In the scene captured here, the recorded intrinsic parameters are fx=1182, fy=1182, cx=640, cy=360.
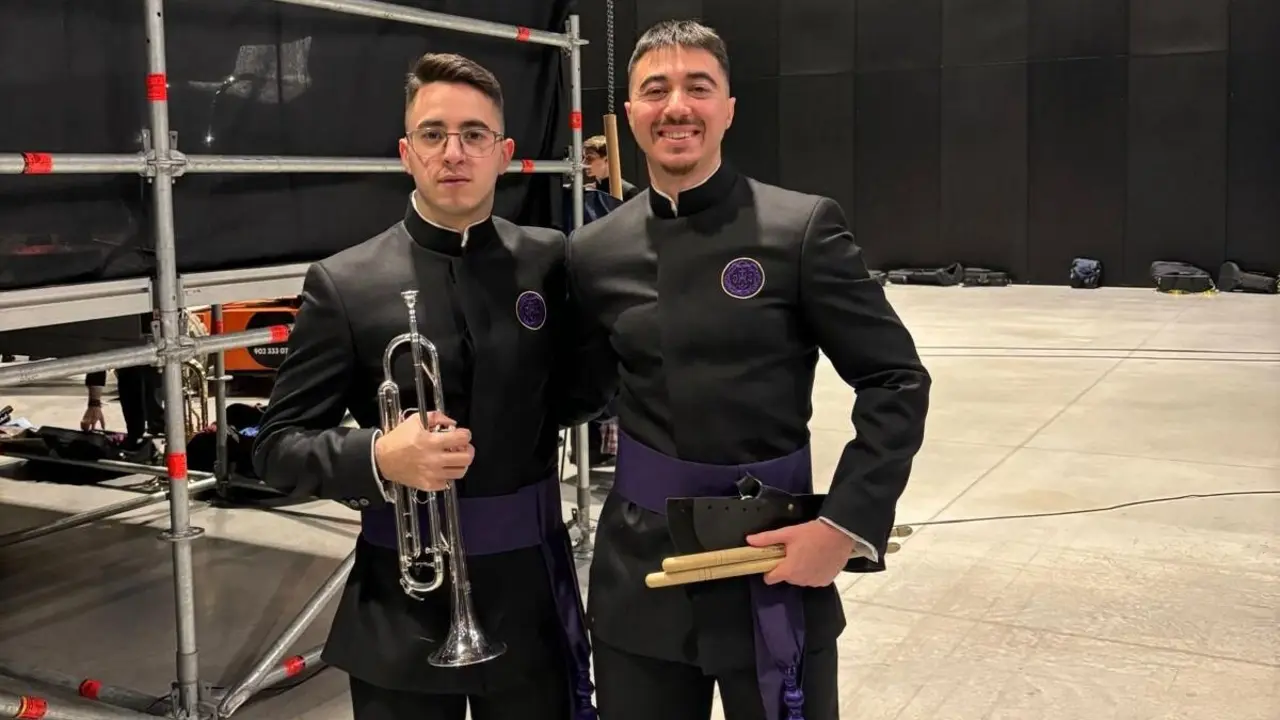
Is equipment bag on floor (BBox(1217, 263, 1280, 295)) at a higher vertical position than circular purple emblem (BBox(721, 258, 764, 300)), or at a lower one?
lower

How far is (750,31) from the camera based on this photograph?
19.8m

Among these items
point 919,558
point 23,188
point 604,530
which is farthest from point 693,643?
point 919,558

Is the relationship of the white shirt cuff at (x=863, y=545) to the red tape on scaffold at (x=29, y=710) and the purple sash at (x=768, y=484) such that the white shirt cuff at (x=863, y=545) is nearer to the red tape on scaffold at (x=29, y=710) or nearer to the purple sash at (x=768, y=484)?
the purple sash at (x=768, y=484)

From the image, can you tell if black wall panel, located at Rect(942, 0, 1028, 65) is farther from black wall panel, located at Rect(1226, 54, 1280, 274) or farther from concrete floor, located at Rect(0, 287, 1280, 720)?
concrete floor, located at Rect(0, 287, 1280, 720)

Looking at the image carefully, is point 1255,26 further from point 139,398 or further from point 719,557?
point 719,557

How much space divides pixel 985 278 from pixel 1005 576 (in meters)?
13.7

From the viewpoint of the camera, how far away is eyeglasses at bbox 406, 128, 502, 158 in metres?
2.28

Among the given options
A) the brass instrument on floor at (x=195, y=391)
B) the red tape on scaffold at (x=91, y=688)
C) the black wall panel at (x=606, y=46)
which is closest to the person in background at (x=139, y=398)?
the brass instrument on floor at (x=195, y=391)

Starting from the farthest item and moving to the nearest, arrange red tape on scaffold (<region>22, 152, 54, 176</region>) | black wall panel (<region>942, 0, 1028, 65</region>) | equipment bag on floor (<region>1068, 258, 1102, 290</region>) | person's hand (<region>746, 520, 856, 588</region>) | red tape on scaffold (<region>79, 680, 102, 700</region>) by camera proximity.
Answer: black wall panel (<region>942, 0, 1028, 65</region>) → equipment bag on floor (<region>1068, 258, 1102, 290</region>) → red tape on scaffold (<region>79, 680, 102, 700</region>) → red tape on scaffold (<region>22, 152, 54, 176</region>) → person's hand (<region>746, 520, 856, 588</region>)

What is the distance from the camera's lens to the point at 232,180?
377 centimetres

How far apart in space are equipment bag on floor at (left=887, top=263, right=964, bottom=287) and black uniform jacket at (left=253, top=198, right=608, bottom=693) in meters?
16.9

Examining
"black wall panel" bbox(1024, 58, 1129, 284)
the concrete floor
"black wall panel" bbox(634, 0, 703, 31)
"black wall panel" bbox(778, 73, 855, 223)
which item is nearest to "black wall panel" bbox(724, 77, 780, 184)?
"black wall panel" bbox(778, 73, 855, 223)

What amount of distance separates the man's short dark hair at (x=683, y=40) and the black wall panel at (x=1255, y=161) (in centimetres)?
1645

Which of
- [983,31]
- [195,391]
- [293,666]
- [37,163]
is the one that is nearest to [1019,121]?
[983,31]
